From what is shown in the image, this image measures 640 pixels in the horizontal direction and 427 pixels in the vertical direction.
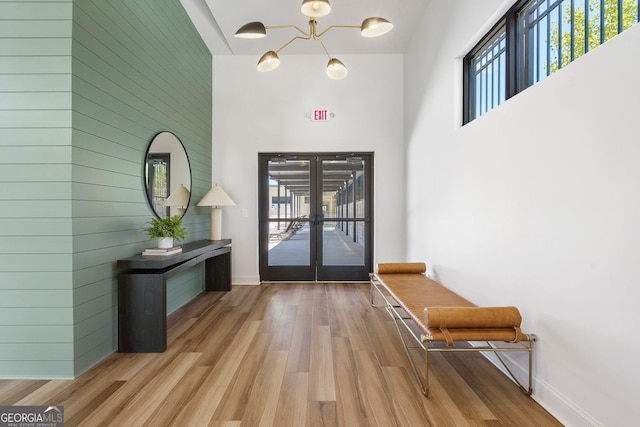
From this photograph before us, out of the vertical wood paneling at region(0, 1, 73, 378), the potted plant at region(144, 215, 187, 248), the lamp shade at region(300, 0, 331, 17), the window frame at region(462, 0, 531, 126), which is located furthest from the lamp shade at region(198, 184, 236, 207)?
the window frame at region(462, 0, 531, 126)

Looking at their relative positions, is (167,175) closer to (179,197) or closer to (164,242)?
(179,197)

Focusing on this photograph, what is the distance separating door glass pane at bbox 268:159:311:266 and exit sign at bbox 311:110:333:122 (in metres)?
0.68

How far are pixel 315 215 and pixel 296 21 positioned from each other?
2706mm

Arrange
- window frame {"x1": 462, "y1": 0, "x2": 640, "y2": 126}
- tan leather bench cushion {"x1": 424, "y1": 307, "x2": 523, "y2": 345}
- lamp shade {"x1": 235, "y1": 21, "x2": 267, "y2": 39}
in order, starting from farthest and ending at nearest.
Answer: lamp shade {"x1": 235, "y1": 21, "x2": 267, "y2": 39}
window frame {"x1": 462, "y1": 0, "x2": 640, "y2": 126}
tan leather bench cushion {"x1": 424, "y1": 307, "x2": 523, "y2": 345}

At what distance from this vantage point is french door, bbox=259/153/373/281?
4.65 m

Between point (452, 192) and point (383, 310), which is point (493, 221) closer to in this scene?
point (452, 192)

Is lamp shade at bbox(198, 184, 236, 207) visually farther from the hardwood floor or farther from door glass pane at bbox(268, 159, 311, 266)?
the hardwood floor

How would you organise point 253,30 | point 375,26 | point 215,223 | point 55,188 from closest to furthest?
1. point 55,188
2. point 375,26
3. point 253,30
4. point 215,223

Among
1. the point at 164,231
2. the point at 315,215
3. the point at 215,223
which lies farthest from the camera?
the point at 315,215

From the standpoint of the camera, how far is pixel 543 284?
5.63ft

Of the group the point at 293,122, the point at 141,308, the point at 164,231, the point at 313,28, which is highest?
the point at 313,28

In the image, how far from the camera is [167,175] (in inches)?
123

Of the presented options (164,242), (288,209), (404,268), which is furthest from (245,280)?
(404,268)

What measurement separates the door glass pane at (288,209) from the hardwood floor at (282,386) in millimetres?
1882
